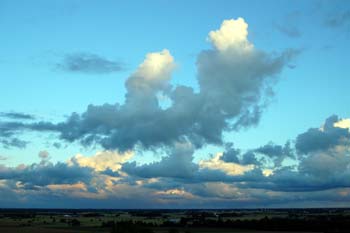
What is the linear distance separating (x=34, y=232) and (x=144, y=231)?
66175mm

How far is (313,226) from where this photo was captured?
6786 inches

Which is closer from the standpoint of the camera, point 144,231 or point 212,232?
point 144,231

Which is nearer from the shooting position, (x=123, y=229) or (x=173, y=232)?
(x=123, y=229)

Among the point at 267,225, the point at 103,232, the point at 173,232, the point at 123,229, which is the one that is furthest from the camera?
the point at 267,225

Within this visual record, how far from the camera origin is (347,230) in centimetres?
15438

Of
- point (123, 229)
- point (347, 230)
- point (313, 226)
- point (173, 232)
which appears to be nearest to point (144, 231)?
point (123, 229)

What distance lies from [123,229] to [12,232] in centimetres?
6570

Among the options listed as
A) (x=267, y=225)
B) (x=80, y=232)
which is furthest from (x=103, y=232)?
(x=267, y=225)

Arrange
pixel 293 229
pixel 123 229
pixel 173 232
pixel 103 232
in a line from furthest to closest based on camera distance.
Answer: pixel 293 229, pixel 103 232, pixel 173 232, pixel 123 229

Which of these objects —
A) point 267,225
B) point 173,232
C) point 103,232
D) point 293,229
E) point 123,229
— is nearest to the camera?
point 123,229

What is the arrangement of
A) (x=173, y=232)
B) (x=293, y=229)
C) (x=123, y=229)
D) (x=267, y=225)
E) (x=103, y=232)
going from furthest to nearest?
1. (x=267, y=225)
2. (x=293, y=229)
3. (x=103, y=232)
4. (x=173, y=232)
5. (x=123, y=229)

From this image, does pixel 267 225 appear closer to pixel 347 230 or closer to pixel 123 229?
pixel 347 230

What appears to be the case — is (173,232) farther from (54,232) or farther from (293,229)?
(293,229)

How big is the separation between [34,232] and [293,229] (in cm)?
8346
